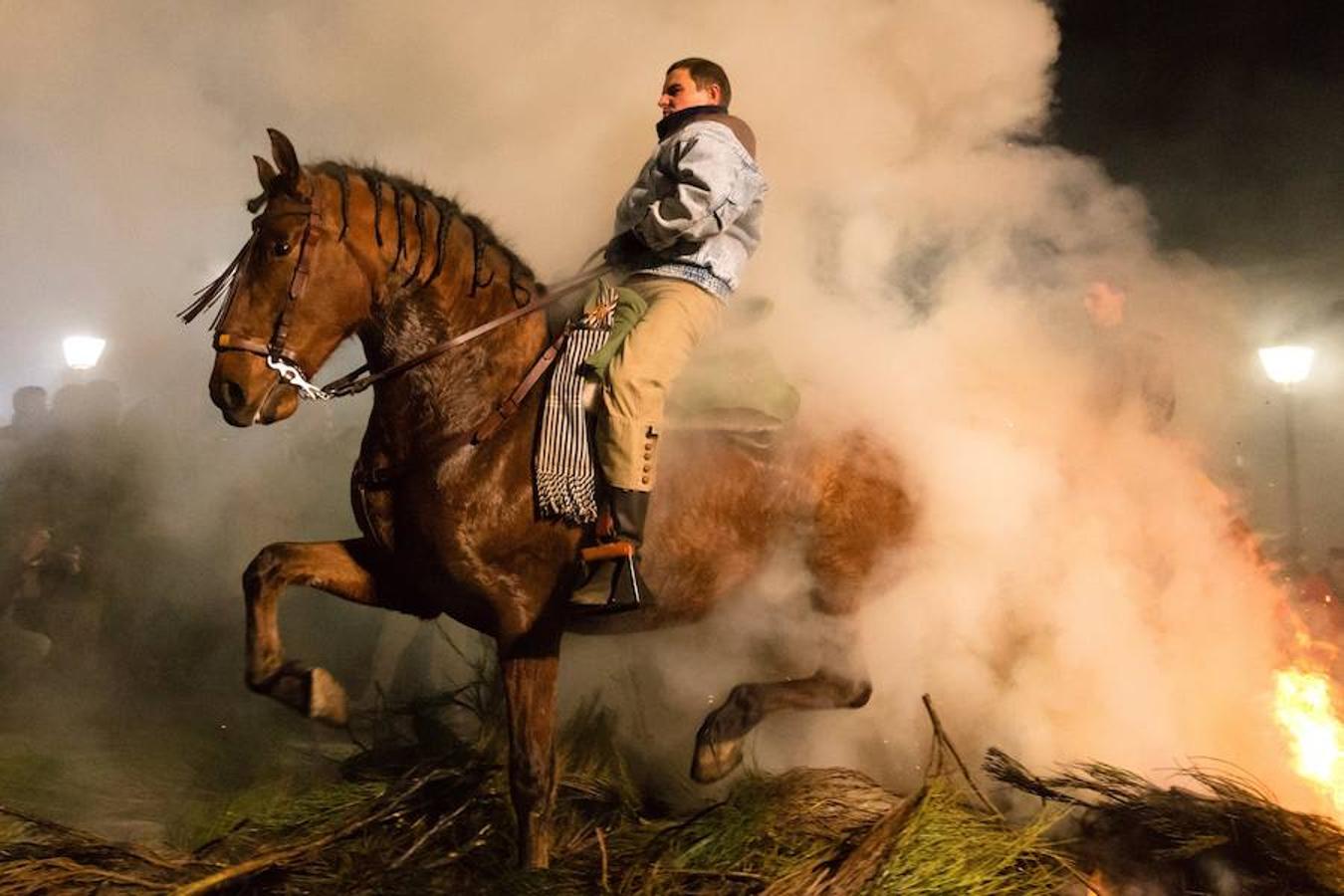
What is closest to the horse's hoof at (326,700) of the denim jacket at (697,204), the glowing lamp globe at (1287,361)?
the denim jacket at (697,204)

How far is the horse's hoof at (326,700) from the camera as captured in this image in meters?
3.54

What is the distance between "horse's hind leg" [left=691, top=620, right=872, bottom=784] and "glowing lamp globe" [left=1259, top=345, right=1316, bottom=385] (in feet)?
15.7

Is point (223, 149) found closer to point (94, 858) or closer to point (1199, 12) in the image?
point (94, 858)

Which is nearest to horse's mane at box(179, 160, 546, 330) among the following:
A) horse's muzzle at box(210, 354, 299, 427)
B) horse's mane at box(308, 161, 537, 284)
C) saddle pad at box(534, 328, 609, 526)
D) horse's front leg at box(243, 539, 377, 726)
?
horse's mane at box(308, 161, 537, 284)

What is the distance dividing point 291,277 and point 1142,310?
6233mm

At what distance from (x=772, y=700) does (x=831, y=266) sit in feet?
8.45

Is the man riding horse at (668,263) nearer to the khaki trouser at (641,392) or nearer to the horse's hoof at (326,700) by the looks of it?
the khaki trouser at (641,392)

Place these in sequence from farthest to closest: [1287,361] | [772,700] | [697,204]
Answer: [1287,361] → [772,700] → [697,204]

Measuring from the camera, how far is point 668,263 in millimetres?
4094

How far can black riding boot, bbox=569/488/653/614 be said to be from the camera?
12.0ft

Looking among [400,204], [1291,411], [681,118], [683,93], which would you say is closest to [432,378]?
[400,204]

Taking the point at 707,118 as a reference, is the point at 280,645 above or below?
below

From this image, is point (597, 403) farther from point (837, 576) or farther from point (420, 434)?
point (837, 576)

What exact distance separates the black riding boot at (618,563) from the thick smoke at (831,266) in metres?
0.99
